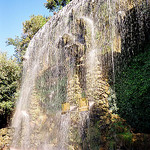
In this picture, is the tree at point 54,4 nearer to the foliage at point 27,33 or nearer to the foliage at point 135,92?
the foliage at point 27,33

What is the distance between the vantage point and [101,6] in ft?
21.9

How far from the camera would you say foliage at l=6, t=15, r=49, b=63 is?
1501 cm

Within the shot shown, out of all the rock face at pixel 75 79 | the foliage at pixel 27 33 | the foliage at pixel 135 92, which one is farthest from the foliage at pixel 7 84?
the foliage at pixel 135 92

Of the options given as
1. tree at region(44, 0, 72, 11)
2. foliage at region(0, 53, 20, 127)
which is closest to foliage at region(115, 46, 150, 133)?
foliage at region(0, 53, 20, 127)

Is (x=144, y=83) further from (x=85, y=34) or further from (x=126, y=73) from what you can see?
(x=85, y=34)

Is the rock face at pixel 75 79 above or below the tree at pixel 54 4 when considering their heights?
below

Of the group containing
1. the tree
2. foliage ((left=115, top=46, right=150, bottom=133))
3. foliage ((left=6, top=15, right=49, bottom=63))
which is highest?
the tree

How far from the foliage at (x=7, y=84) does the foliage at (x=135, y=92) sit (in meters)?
7.19

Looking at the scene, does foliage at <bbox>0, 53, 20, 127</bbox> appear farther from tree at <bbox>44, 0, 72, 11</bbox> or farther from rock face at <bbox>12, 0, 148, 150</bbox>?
tree at <bbox>44, 0, 72, 11</bbox>

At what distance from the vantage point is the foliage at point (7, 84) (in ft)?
32.0

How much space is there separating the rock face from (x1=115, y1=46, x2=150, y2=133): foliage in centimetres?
44

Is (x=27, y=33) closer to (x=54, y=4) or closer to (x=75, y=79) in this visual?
(x=54, y=4)

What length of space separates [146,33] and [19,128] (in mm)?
8591

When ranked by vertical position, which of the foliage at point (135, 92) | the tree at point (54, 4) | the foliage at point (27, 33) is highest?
the tree at point (54, 4)
